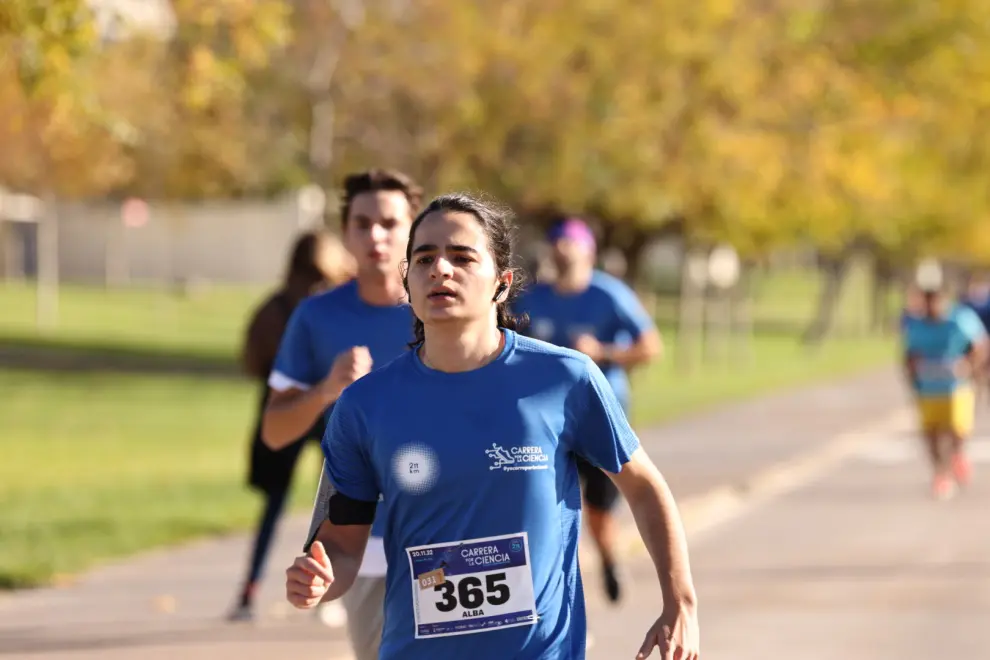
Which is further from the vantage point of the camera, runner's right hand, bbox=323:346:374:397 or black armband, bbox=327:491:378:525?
runner's right hand, bbox=323:346:374:397

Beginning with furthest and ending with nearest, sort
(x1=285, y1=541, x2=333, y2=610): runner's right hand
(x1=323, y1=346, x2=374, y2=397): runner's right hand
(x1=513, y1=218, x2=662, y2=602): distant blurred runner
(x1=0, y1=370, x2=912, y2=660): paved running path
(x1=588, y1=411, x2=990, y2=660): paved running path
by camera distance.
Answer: (x1=513, y1=218, x2=662, y2=602): distant blurred runner < (x1=588, y1=411, x2=990, y2=660): paved running path < (x1=0, y1=370, x2=912, y2=660): paved running path < (x1=323, y1=346, x2=374, y2=397): runner's right hand < (x1=285, y1=541, x2=333, y2=610): runner's right hand

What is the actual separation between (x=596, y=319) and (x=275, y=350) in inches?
77.0

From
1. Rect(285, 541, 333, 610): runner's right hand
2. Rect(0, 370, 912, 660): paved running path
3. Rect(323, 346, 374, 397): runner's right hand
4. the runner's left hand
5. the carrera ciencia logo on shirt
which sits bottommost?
Rect(0, 370, 912, 660): paved running path

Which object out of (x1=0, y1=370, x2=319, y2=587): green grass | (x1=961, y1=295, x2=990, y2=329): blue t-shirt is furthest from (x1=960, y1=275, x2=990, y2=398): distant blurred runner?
(x1=0, y1=370, x2=319, y2=587): green grass

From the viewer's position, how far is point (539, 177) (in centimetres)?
2958

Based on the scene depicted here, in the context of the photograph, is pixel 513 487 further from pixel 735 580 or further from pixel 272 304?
pixel 735 580

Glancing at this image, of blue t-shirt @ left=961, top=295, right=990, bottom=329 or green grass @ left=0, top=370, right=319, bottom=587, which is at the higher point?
blue t-shirt @ left=961, top=295, right=990, bottom=329

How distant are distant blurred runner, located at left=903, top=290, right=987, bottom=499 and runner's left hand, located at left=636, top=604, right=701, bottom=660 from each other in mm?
14117

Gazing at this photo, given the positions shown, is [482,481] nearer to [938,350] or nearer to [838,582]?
[838,582]

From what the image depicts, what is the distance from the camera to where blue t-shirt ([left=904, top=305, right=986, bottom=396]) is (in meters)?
18.4

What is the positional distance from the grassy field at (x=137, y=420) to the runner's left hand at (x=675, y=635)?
7.98 meters

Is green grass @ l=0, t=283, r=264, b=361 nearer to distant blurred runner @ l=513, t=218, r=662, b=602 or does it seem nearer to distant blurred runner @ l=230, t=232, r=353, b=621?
distant blurred runner @ l=513, t=218, r=662, b=602

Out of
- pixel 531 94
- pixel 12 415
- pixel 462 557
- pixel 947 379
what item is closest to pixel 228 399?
pixel 12 415

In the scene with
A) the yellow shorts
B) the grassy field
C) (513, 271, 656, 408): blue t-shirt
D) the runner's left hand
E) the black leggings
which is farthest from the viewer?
the yellow shorts
